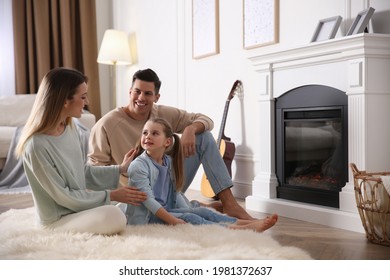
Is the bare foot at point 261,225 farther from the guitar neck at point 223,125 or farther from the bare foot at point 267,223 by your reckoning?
the guitar neck at point 223,125

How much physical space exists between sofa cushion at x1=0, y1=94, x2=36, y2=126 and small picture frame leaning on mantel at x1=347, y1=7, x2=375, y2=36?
3.15 meters

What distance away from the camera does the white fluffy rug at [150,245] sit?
1.76 meters

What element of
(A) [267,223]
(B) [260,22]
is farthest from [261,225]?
(B) [260,22]

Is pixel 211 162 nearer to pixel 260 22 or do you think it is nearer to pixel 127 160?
pixel 127 160

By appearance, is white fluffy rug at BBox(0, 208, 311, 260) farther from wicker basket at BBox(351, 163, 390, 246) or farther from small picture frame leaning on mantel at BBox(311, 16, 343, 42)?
small picture frame leaning on mantel at BBox(311, 16, 343, 42)

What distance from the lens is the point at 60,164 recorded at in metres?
1.99

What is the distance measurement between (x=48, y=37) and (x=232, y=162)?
2.52 m

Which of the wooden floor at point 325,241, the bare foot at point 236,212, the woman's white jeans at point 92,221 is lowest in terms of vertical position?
the wooden floor at point 325,241

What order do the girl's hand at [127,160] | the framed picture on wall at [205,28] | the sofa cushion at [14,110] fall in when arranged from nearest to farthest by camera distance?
the girl's hand at [127,160] → the framed picture on wall at [205,28] → the sofa cushion at [14,110]

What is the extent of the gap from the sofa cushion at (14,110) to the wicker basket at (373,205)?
3.31 metres

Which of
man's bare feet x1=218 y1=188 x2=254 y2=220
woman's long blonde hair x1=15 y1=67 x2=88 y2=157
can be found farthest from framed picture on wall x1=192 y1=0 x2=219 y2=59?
woman's long blonde hair x1=15 y1=67 x2=88 y2=157

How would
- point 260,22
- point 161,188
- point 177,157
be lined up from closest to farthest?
point 161,188, point 177,157, point 260,22

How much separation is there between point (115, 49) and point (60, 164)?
2988 millimetres

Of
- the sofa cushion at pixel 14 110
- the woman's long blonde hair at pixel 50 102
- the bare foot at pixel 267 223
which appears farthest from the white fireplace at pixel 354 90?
the sofa cushion at pixel 14 110
